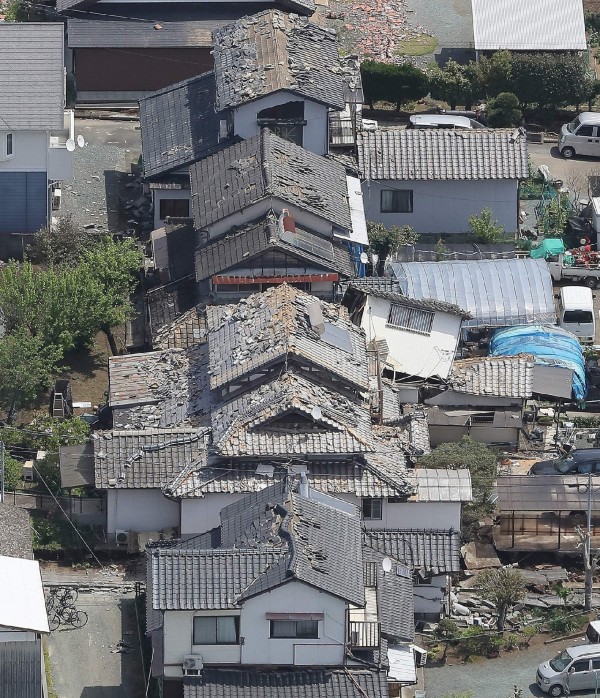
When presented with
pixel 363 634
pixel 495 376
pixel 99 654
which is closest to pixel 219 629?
pixel 363 634

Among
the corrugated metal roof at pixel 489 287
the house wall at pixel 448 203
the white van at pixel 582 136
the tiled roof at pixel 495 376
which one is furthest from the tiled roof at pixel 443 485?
the white van at pixel 582 136

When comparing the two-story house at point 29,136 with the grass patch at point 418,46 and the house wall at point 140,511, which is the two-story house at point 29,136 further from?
the grass patch at point 418,46

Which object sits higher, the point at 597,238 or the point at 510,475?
the point at 597,238

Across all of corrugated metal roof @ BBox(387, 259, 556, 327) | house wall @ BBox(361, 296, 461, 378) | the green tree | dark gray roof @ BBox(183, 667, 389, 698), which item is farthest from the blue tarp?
dark gray roof @ BBox(183, 667, 389, 698)

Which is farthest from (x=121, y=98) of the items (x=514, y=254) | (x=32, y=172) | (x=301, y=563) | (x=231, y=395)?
(x=301, y=563)

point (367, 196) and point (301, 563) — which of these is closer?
point (301, 563)

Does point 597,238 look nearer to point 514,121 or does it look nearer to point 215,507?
point 514,121
